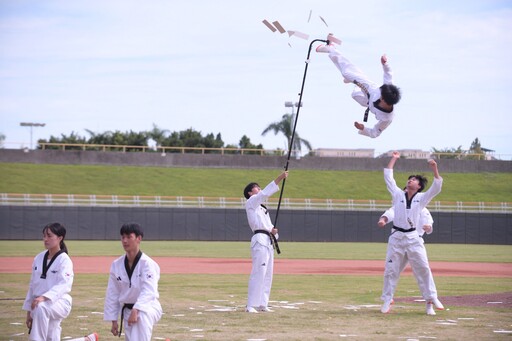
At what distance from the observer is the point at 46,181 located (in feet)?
224

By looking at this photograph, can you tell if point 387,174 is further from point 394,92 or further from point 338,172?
point 338,172

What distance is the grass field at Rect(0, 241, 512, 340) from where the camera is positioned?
1311 centimetres

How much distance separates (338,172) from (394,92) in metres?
66.1

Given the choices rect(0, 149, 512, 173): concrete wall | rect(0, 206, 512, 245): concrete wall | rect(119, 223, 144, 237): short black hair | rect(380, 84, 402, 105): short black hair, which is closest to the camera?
rect(119, 223, 144, 237): short black hair

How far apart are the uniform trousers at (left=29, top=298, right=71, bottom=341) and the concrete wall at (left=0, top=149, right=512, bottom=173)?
6478 cm

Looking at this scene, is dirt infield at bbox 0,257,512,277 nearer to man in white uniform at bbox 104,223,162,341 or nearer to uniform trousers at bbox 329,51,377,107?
uniform trousers at bbox 329,51,377,107

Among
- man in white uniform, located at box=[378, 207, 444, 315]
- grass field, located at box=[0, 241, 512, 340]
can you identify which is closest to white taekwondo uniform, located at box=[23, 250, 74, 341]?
grass field, located at box=[0, 241, 512, 340]

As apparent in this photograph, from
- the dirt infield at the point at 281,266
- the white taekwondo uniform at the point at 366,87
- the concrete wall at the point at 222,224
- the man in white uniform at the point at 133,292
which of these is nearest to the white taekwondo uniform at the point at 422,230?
the white taekwondo uniform at the point at 366,87

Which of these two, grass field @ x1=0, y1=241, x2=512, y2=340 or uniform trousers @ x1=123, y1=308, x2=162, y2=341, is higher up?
uniform trousers @ x1=123, y1=308, x2=162, y2=341

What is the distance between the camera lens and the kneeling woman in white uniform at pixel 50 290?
34.6 ft

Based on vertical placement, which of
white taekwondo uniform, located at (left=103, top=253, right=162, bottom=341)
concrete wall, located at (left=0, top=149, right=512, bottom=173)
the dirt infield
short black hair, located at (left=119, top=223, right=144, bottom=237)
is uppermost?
concrete wall, located at (left=0, top=149, right=512, bottom=173)

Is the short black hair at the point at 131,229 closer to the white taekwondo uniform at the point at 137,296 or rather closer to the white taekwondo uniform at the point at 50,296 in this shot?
the white taekwondo uniform at the point at 137,296

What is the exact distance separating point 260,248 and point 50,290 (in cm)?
632

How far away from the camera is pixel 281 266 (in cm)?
2969
